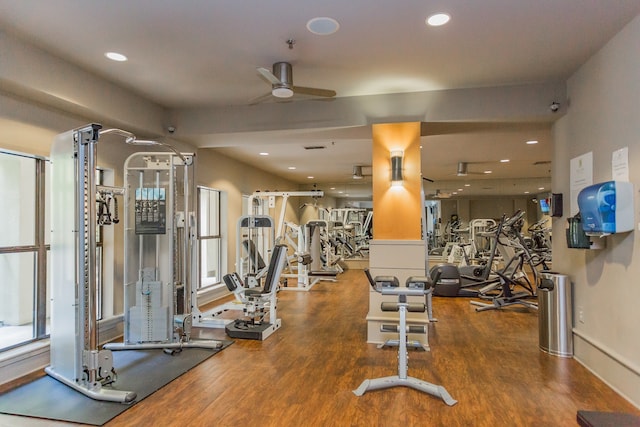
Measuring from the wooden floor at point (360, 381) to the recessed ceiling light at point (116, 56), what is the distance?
2756mm

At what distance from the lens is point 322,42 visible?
9.82 feet

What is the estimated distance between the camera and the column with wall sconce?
3.92 m

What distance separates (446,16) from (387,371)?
9.06 ft

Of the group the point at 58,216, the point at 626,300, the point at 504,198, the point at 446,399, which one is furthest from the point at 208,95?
the point at 504,198

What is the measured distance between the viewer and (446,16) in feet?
8.55

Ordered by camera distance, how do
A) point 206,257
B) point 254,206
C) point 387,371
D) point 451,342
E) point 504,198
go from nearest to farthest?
point 387,371
point 451,342
point 254,206
point 206,257
point 504,198

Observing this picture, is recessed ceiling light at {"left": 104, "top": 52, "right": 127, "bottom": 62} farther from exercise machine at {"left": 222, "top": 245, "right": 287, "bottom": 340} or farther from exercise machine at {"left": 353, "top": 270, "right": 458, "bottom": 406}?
exercise machine at {"left": 353, "top": 270, "right": 458, "bottom": 406}

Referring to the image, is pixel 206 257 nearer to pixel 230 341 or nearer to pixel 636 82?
pixel 230 341

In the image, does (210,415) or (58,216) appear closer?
(210,415)

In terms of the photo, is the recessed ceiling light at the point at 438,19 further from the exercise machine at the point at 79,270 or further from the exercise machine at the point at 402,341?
the exercise machine at the point at 79,270

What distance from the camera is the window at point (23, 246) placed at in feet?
11.5

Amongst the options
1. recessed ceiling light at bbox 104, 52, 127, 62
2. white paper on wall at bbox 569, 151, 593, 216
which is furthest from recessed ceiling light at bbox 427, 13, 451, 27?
recessed ceiling light at bbox 104, 52, 127, 62

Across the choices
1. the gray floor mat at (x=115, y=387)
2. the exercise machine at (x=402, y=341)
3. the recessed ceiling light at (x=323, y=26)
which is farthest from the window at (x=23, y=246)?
the exercise machine at (x=402, y=341)

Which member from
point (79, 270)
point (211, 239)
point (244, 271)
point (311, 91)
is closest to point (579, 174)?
point (311, 91)
